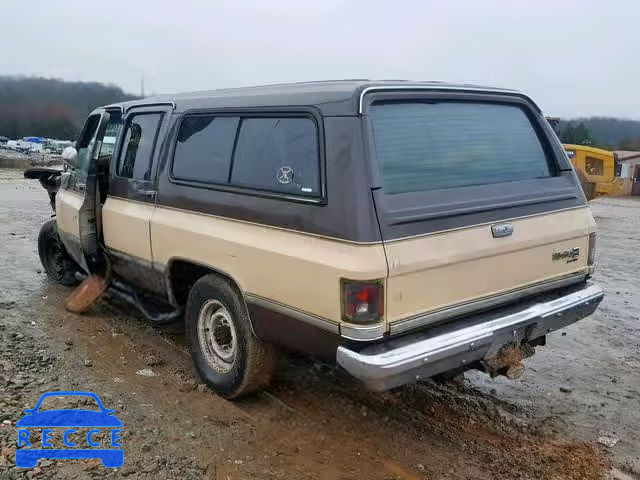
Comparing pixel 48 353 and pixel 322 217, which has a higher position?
pixel 322 217

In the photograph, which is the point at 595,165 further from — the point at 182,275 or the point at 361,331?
the point at 361,331

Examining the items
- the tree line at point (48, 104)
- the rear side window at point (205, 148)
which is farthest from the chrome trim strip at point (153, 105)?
the tree line at point (48, 104)

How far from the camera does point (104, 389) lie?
4219 mm

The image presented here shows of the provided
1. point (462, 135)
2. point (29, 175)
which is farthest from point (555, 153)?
point (29, 175)

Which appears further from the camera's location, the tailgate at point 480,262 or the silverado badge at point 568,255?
the silverado badge at point 568,255

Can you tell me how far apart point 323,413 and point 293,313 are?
1026 millimetres

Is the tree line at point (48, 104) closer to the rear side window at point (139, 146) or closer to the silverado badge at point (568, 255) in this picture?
the rear side window at point (139, 146)

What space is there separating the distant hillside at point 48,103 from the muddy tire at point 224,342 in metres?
7.02

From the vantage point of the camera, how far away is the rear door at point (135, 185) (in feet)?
15.1

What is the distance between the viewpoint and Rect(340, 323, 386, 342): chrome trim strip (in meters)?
2.99

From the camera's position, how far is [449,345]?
316cm

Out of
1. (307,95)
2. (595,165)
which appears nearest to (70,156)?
(307,95)

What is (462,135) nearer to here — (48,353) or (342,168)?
(342,168)

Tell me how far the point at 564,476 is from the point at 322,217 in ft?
6.40
